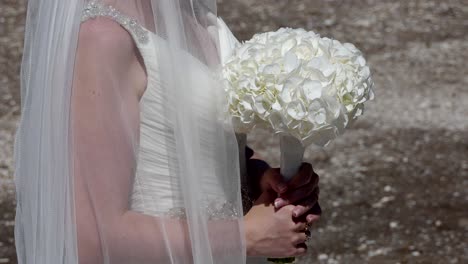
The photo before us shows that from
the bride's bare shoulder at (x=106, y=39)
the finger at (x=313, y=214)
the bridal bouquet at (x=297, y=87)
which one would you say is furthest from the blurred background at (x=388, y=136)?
the bride's bare shoulder at (x=106, y=39)

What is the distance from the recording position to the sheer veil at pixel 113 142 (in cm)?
201

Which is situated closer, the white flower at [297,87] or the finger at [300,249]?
the white flower at [297,87]

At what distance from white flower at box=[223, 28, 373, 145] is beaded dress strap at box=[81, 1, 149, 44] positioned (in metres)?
0.28

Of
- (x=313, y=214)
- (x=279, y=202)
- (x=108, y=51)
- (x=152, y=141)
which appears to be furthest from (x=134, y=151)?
(x=313, y=214)

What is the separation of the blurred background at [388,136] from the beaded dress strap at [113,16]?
3.29 metres

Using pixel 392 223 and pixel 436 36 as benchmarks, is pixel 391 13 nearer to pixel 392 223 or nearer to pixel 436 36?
pixel 436 36

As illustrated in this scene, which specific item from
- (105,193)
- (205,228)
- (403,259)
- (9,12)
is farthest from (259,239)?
(9,12)

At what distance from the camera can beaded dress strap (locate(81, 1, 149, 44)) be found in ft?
6.74

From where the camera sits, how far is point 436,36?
25.8 ft

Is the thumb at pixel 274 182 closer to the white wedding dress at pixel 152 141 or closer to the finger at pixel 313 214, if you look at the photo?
the finger at pixel 313 214

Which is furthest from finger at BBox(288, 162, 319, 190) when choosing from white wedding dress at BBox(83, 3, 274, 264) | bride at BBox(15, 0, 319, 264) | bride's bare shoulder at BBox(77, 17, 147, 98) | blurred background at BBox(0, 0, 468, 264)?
blurred background at BBox(0, 0, 468, 264)

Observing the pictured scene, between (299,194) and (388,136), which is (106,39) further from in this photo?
(388,136)

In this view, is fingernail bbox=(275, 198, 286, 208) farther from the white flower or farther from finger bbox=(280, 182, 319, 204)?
the white flower

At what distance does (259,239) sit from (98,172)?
1.43ft
